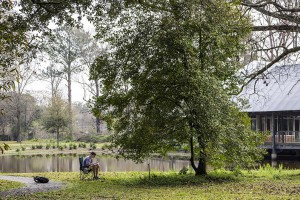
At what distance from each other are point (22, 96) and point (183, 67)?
138 ft

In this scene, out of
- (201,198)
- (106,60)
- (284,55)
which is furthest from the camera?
(106,60)

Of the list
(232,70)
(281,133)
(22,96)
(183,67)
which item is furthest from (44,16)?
(22,96)

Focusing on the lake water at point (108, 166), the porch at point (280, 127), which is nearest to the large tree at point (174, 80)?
the lake water at point (108, 166)

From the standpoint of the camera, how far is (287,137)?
32.2 meters

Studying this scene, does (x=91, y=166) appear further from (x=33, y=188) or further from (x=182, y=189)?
(x=182, y=189)

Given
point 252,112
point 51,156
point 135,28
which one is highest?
point 135,28

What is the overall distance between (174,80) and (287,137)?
21.4 metres

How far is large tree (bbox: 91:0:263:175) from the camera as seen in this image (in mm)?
12781

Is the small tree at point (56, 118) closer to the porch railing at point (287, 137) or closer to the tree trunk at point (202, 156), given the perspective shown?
the porch railing at point (287, 137)

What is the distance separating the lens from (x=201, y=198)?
909 cm

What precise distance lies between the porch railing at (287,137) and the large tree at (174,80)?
17.8 meters

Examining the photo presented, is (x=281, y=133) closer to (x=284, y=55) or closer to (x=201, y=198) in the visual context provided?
(x=284, y=55)

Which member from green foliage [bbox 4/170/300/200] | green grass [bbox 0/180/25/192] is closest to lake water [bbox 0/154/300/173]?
green foliage [bbox 4/170/300/200]

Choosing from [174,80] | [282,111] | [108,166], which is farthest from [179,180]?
[282,111]
